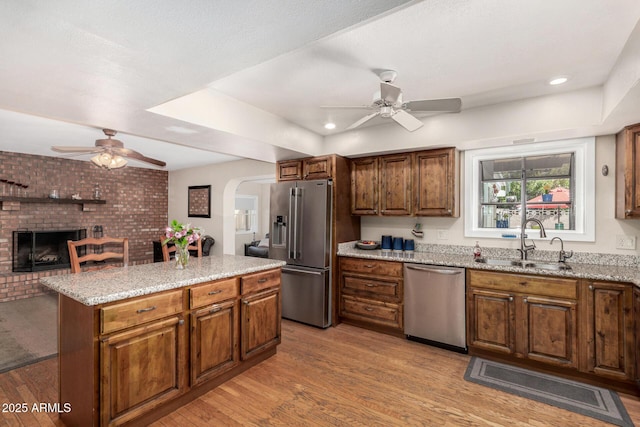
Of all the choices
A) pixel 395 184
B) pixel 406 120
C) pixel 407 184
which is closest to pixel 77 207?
pixel 395 184

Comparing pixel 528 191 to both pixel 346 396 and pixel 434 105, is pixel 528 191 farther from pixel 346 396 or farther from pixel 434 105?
pixel 346 396

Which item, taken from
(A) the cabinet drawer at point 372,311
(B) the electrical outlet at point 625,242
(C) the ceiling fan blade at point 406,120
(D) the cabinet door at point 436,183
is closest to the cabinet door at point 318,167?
(D) the cabinet door at point 436,183

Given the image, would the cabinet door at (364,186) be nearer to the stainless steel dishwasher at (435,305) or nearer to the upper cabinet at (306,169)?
the upper cabinet at (306,169)

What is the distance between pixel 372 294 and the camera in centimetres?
370

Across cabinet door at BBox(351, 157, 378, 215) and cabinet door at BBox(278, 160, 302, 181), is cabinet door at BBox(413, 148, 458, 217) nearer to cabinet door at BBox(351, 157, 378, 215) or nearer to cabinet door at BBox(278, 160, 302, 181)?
cabinet door at BBox(351, 157, 378, 215)

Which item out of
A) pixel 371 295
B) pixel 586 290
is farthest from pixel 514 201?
pixel 371 295

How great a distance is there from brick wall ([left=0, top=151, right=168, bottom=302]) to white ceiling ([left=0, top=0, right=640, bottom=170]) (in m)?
2.65

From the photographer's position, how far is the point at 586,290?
257 cm

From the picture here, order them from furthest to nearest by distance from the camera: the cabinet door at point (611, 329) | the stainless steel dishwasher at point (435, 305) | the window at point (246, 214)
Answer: the window at point (246, 214)
the stainless steel dishwasher at point (435, 305)
the cabinet door at point (611, 329)

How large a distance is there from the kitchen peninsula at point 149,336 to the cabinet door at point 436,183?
2.06 m

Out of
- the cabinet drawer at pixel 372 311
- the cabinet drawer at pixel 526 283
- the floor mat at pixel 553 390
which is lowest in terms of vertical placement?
the floor mat at pixel 553 390

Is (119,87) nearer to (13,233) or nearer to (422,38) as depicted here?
(422,38)

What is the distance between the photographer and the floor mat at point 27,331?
9.66 ft

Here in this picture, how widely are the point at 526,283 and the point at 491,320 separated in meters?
0.48
